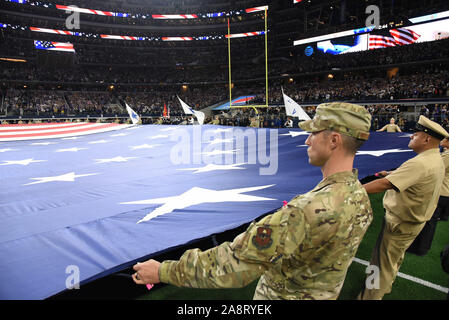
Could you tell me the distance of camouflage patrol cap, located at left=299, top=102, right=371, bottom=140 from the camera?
1242 mm

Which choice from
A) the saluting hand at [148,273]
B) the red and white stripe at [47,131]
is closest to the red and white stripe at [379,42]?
the red and white stripe at [47,131]

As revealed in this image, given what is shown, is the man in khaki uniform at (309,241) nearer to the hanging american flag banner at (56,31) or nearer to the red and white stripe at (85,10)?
the hanging american flag banner at (56,31)

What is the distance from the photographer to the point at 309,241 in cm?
115

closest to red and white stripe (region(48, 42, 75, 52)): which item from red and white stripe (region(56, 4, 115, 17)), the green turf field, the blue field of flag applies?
red and white stripe (region(56, 4, 115, 17))

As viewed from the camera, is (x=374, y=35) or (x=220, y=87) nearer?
(x=374, y=35)

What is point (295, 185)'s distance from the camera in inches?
155

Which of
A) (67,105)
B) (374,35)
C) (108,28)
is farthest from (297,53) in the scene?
(67,105)

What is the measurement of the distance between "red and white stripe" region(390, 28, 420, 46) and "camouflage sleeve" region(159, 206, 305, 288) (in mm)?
41075

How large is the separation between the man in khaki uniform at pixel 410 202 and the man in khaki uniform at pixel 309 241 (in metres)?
1.21

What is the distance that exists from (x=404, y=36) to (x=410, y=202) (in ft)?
131

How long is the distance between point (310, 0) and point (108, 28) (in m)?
33.1

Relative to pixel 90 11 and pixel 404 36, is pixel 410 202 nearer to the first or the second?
pixel 404 36

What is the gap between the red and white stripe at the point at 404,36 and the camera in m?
32.5
